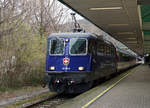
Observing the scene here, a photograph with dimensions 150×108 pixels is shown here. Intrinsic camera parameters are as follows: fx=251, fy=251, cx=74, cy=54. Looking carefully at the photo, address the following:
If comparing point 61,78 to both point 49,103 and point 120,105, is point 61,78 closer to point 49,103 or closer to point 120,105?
point 49,103

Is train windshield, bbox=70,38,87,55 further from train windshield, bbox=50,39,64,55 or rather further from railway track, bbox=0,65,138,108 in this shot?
railway track, bbox=0,65,138,108

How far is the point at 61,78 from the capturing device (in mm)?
11289

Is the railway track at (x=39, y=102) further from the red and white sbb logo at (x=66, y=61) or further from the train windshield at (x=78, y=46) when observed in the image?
the train windshield at (x=78, y=46)

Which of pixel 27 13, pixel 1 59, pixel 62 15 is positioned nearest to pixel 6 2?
pixel 27 13

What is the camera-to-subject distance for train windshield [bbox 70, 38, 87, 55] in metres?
11.7

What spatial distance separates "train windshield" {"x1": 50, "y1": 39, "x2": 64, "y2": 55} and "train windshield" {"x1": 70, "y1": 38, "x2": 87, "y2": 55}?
1.63 feet

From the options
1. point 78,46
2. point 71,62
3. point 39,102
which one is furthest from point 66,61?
point 39,102

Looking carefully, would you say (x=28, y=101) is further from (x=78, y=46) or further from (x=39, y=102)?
(x=78, y=46)

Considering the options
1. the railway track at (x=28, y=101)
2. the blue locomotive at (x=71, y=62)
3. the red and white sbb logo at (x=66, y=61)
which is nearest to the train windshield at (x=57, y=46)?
the blue locomotive at (x=71, y=62)

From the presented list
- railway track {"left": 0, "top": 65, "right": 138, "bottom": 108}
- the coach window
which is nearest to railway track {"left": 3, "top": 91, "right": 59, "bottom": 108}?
railway track {"left": 0, "top": 65, "right": 138, "bottom": 108}

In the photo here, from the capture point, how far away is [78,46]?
1182 cm

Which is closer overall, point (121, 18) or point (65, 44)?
point (65, 44)

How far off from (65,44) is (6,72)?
122 inches

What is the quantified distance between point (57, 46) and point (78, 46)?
1048mm
